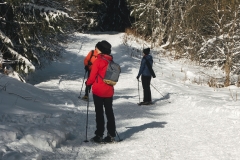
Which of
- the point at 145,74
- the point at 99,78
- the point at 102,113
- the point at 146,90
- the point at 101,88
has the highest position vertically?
Answer: the point at 99,78

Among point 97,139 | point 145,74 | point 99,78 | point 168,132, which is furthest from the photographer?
point 145,74

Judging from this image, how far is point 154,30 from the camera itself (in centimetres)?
2870

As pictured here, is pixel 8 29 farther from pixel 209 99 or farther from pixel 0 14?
pixel 209 99

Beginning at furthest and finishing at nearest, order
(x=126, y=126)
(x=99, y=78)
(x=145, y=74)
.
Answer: (x=145, y=74) < (x=126, y=126) < (x=99, y=78)

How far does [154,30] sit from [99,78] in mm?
23339

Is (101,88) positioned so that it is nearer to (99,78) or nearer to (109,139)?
(99,78)

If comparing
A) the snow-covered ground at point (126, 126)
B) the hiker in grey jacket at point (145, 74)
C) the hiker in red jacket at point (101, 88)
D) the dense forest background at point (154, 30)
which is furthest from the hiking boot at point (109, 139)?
the dense forest background at point (154, 30)

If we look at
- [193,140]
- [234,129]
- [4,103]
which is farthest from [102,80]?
[234,129]

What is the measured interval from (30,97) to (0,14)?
5019 mm

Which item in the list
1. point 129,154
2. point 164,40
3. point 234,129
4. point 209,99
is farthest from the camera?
point 164,40

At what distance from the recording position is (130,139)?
6551 millimetres

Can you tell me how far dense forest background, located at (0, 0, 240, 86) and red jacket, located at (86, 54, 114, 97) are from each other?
20.1ft

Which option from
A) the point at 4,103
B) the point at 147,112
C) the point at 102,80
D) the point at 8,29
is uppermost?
the point at 8,29

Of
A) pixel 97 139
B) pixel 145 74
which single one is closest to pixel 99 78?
pixel 97 139
